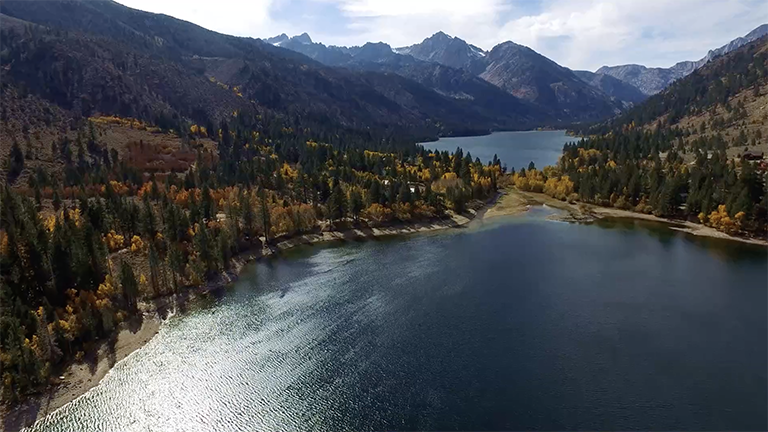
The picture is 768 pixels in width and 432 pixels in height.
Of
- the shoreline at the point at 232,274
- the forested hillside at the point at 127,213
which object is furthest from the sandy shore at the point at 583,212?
the forested hillside at the point at 127,213

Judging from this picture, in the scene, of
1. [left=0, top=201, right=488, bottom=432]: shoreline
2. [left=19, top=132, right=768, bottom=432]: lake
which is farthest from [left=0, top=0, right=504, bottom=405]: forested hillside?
[left=19, top=132, right=768, bottom=432]: lake

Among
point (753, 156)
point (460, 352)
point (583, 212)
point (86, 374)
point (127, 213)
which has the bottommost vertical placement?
point (86, 374)

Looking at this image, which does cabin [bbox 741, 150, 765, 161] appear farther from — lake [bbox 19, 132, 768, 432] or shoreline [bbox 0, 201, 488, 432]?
shoreline [bbox 0, 201, 488, 432]

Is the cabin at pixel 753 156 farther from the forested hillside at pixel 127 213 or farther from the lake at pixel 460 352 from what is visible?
the lake at pixel 460 352

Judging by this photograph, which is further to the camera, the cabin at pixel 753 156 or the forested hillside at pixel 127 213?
the cabin at pixel 753 156

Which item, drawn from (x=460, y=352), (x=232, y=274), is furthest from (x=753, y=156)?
(x=232, y=274)

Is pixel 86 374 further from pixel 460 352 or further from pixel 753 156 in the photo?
pixel 753 156
